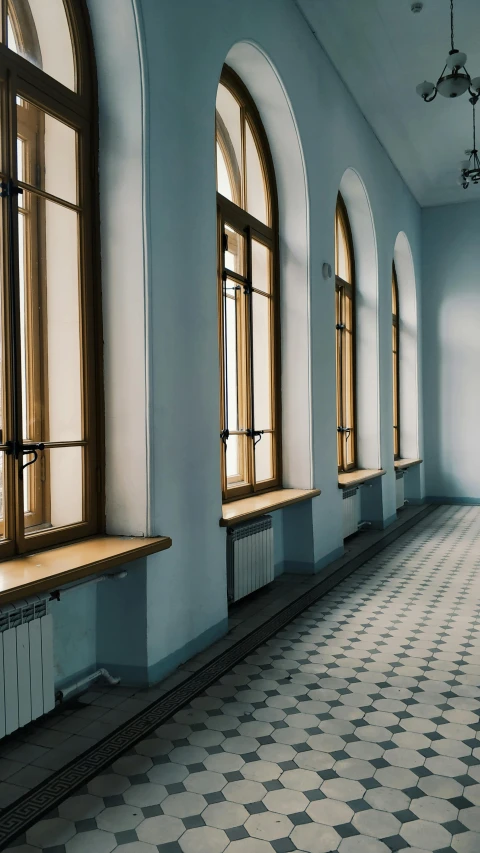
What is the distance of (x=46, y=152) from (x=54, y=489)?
1987 millimetres

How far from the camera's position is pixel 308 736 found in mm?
3693

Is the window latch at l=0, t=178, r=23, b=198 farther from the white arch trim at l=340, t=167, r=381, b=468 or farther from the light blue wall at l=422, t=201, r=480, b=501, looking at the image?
the light blue wall at l=422, t=201, r=480, b=501

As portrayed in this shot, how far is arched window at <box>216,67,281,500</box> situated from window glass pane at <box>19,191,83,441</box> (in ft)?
6.17

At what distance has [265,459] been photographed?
7270mm

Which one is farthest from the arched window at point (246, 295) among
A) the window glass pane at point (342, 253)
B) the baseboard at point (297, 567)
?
the window glass pane at point (342, 253)

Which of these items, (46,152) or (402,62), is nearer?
(46,152)

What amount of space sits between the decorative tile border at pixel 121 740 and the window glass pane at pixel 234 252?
10.0 feet

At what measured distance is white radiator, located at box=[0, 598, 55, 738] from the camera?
11.0 feet

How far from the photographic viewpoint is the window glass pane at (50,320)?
3.98 meters

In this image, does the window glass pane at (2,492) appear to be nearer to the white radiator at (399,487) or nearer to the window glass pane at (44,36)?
the window glass pane at (44,36)

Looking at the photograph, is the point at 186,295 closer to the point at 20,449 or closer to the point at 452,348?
the point at 20,449

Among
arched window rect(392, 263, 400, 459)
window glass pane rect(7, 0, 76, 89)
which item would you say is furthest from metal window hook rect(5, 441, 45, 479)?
arched window rect(392, 263, 400, 459)

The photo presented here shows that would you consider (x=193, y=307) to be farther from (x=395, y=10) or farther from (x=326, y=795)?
(x=395, y=10)

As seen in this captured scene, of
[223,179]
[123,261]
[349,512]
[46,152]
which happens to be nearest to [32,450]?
[123,261]
